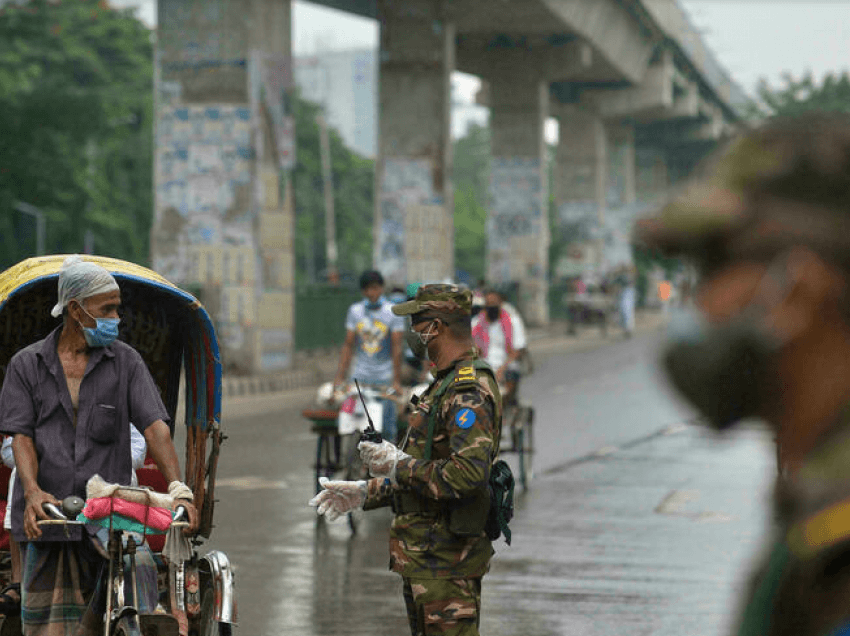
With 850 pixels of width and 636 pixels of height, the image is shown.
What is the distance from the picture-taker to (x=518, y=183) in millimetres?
45188

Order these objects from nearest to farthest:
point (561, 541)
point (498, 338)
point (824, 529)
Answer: point (824, 529) → point (561, 541) → point (498, 338)

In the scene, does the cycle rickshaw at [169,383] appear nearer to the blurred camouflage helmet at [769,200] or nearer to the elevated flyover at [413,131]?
the blurred camouflage helmet at [769,200]

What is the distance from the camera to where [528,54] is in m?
44.5

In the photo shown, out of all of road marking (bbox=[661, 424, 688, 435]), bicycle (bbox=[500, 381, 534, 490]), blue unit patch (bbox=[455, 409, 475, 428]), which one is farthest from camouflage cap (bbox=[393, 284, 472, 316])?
road marking (bbox=[661, 424, 688, 435])

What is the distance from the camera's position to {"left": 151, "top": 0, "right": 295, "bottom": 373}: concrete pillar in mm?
24844

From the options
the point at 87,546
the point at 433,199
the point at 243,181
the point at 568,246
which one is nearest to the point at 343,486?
the point at 87,546

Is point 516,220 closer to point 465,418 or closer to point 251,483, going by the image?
point 251,483

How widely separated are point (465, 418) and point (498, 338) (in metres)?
10.0

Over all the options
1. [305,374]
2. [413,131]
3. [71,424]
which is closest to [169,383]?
[71,424]

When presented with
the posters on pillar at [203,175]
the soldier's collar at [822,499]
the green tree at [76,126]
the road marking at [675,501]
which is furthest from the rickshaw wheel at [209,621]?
the green tree at [76,126]

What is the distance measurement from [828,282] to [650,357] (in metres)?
0.23

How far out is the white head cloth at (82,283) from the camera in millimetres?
5629

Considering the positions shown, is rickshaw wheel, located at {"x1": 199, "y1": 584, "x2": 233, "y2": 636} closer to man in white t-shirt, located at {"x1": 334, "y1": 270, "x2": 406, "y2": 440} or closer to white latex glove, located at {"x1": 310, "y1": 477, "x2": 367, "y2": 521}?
white latex glove, located at {"x1": 310, "y1": 477, "x2": 367, "y2": 521}

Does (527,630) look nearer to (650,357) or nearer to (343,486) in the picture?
(343,486)
